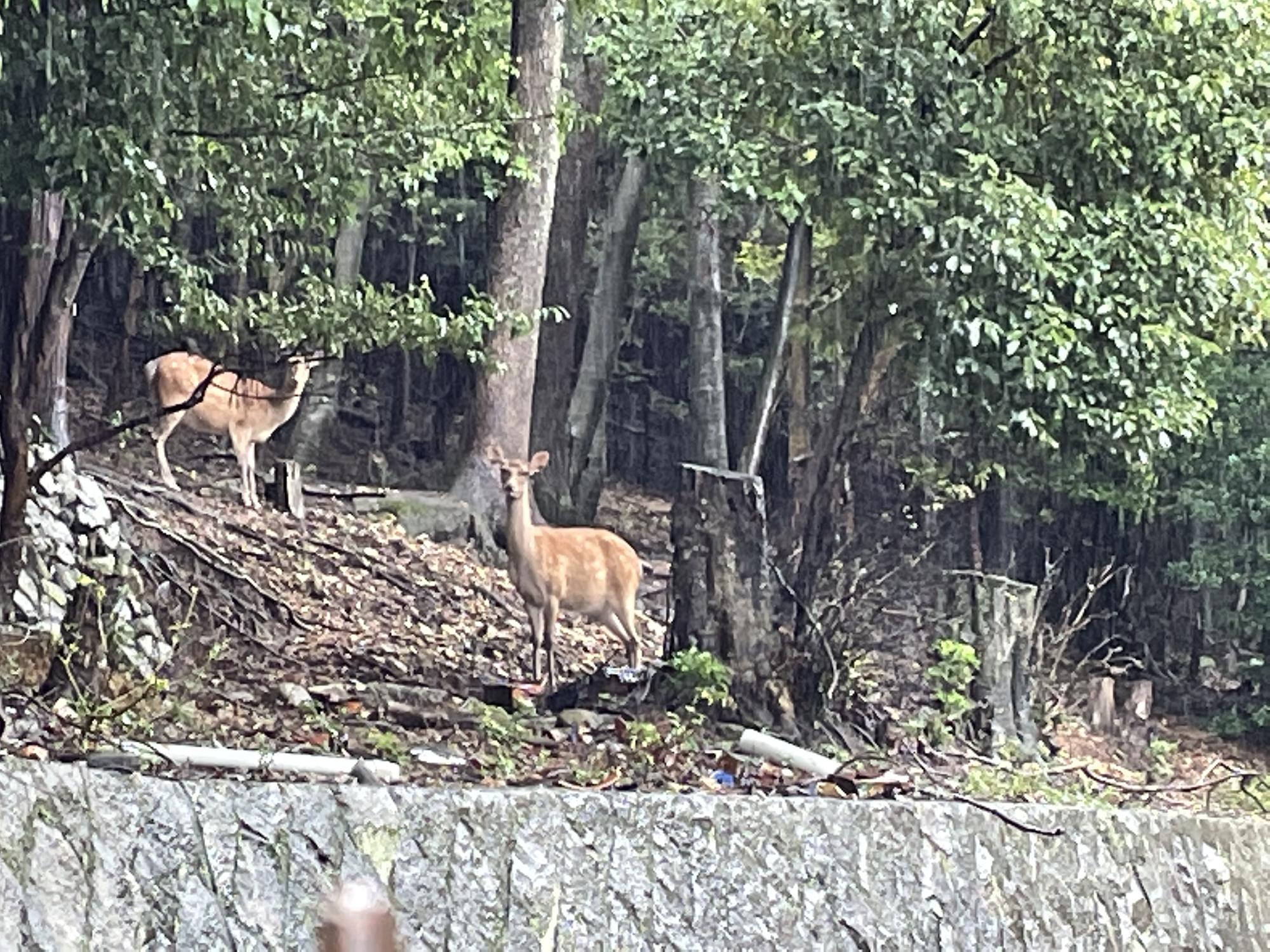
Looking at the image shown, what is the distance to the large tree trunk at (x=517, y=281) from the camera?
1300 cm

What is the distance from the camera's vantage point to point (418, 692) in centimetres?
859

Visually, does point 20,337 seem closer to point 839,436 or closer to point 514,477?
point 514,477

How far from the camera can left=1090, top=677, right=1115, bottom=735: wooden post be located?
1309 cm

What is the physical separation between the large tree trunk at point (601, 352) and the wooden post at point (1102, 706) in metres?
4.11

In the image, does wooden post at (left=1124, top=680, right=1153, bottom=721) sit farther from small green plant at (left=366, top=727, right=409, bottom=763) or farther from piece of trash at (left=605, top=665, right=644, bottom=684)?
small green plant at (left=366, top=727, right=409, bottom=763)

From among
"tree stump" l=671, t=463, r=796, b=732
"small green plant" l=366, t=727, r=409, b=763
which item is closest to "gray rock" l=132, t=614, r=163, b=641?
"small green plant" l=366, t=727, r=409, b=763

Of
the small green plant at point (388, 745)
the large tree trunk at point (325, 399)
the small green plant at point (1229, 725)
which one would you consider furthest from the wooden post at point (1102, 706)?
the small green plant at point (388, 745)

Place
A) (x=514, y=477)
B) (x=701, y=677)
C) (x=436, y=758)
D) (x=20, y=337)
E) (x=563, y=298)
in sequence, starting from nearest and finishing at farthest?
(x=436, y=758), (x=701, y=677), (x=20, y=337), (x=514, y=477), (x=563, y=298)

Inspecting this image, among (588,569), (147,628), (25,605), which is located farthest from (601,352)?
(25,605)

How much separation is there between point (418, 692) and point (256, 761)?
4092mm

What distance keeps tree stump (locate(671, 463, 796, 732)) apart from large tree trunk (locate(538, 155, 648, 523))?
24.4 feet

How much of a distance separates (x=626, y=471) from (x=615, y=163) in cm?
266

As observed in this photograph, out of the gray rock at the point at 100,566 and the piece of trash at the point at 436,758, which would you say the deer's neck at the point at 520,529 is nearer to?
the gray rock at the point at 100,566

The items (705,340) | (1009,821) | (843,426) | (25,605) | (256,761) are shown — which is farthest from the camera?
(705,340)
